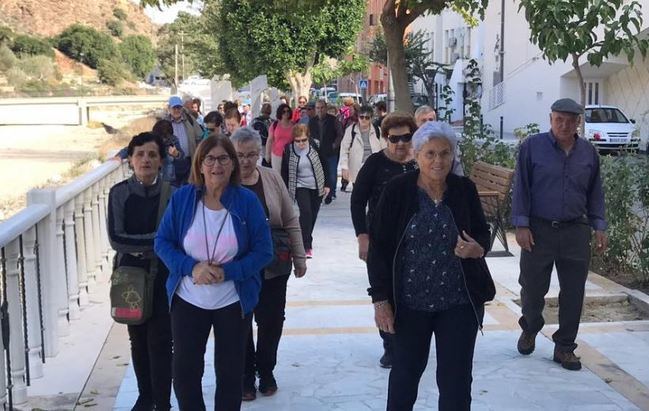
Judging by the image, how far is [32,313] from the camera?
5.26 metres

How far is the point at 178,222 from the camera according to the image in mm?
3996

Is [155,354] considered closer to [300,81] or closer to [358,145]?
[358,145]

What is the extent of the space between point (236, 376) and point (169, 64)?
343 feet

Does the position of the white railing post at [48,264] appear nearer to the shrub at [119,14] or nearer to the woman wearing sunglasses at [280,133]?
the woman wearing sunglasses at [280,133]

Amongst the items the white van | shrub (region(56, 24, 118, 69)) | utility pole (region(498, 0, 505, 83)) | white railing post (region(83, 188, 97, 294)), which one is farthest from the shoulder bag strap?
shrub (region(56, 24, 118, 69))

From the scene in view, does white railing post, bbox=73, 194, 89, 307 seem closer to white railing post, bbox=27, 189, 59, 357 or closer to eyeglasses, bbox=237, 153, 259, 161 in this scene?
white railing post, bbox=27, 189, 59, 357

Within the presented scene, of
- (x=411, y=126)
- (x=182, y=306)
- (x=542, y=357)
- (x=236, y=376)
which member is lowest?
(x=542, y=357)

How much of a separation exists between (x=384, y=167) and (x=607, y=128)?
2369 centimetres

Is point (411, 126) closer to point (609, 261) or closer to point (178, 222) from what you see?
point (178, 222)

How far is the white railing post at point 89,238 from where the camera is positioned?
24.5 feet

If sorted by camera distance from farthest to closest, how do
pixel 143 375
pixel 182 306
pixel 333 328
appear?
pixel 333 328 → pixel 143 375 → pixel 182 306

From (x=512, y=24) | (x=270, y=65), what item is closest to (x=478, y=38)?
(x=512, y=24)

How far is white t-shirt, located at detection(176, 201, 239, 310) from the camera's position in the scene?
394 cm

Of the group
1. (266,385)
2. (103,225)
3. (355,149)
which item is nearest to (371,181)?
(266,385)
